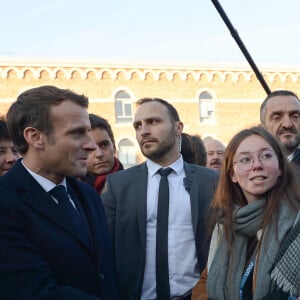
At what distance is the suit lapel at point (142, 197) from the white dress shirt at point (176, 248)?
0.15 ft

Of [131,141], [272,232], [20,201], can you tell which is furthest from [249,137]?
[131,141]

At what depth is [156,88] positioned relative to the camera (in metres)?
26.8

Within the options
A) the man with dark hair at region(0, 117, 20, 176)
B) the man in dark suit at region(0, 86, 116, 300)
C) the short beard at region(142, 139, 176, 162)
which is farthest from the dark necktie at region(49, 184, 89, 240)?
the man with dark hair at region(0, 117, 20, 176)

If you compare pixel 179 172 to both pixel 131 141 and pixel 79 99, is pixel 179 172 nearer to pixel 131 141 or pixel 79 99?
pixel 79 99

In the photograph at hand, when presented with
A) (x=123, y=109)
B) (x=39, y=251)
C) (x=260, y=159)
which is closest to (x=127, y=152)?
(x=123, y=109)

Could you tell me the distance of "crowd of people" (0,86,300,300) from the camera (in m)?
2.27

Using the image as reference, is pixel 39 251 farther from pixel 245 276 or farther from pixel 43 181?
pixel 245 276

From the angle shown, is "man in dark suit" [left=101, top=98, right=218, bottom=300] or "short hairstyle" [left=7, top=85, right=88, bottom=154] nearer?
"short hairstyle" [left=7, top=85, right=88, bottom=154]

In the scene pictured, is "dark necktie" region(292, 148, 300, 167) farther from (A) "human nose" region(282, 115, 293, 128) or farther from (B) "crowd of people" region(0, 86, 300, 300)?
(A) "human nose" region(282, 115, 293, 128)

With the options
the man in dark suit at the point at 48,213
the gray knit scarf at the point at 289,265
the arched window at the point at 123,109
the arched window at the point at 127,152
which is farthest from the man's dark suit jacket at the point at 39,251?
the arched window at the point at 123,109

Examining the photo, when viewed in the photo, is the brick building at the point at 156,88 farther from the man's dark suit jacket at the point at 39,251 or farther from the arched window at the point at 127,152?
the man's dark suit jacket at the point at 39,251

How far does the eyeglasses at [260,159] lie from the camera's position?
9.11 ft

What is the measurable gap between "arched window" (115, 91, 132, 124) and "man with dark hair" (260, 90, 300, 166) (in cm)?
2181

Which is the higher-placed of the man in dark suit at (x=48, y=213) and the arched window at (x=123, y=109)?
the arched window at (x=123, y=109)
